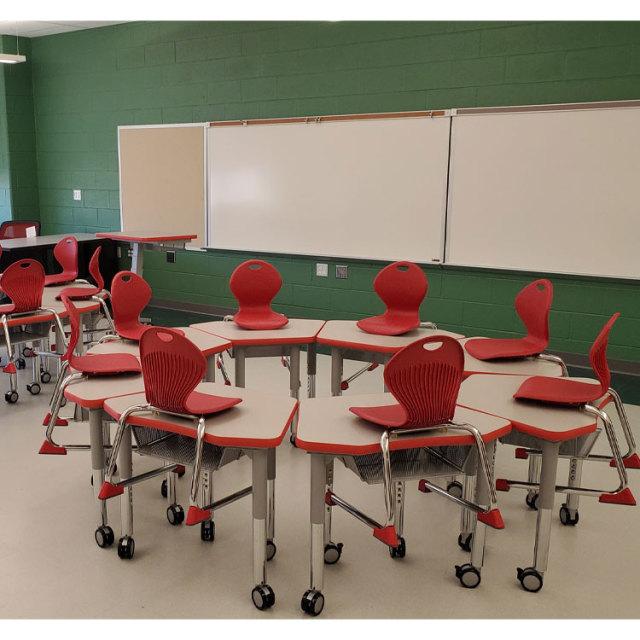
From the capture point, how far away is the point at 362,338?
12.8ft

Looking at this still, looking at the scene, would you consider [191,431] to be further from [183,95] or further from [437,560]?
[183,95]

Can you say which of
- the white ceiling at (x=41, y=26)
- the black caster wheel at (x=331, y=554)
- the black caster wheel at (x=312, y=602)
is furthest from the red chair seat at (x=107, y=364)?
the white ceiling at (x=41, y=26)

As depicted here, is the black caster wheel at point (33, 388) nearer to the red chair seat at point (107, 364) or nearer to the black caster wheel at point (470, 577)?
the red chair seat at point (107, 364)

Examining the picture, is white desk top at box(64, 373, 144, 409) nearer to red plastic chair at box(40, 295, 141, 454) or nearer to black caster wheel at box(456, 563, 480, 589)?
red plastic chair at box(40, 295, 141, 454)

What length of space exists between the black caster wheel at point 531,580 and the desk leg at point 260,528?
99 centimetres

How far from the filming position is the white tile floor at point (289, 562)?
101 inches

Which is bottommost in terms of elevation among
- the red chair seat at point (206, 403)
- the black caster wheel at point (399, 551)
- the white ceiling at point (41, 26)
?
the black caster wheel at point (399, 551)

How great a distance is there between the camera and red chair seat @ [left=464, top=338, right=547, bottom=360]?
Answer: 11.6 feet

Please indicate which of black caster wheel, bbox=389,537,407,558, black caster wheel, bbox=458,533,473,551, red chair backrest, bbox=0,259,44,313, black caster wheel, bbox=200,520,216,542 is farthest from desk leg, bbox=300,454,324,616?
red chair backrest, bbox=0,259,44,313

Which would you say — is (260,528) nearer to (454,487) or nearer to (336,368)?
(454,487)

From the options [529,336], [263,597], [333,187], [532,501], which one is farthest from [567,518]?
[333,187]

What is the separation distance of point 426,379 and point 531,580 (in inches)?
37.4

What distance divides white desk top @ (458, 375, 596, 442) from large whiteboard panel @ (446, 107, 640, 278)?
9.29 feet

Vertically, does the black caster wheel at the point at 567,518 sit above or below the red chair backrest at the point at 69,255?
below
